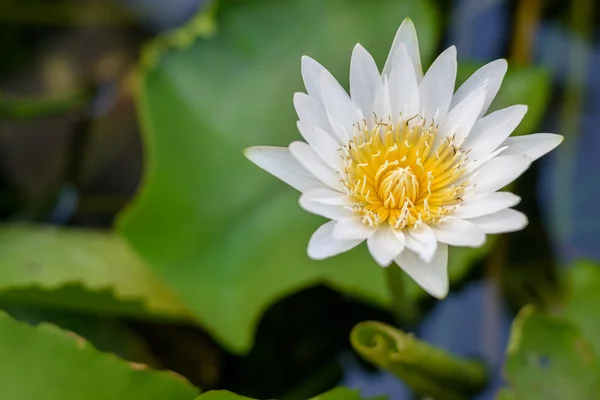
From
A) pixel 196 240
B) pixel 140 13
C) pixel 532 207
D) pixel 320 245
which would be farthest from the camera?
pixel 140 13

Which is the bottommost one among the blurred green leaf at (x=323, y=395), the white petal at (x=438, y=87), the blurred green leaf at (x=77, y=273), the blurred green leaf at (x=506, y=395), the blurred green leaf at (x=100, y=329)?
the blurred green leaf at (x=100, y=329)

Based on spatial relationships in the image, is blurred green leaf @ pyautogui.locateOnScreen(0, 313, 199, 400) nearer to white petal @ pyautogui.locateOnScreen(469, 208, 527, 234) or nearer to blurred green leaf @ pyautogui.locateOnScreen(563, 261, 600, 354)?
white petal @ pyautogui.locateOnScreen(469, 208, 527, 234)

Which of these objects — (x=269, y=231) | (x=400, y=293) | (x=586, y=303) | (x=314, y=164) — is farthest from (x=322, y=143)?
Answer: (x=586, y=303)

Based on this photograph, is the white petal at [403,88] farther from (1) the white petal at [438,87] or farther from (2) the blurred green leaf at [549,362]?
(2) the blurred green leaf at [549,362]

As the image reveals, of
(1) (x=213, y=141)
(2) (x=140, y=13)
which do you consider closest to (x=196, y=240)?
(1) (x=213, y=141)

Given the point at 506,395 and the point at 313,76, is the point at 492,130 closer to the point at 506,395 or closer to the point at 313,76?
the point at 313,76

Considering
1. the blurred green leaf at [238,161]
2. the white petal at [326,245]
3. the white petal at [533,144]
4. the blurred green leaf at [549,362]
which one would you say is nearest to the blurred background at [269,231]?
the blurred green leaf at [238,161]

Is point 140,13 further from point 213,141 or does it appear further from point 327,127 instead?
point 327,127
